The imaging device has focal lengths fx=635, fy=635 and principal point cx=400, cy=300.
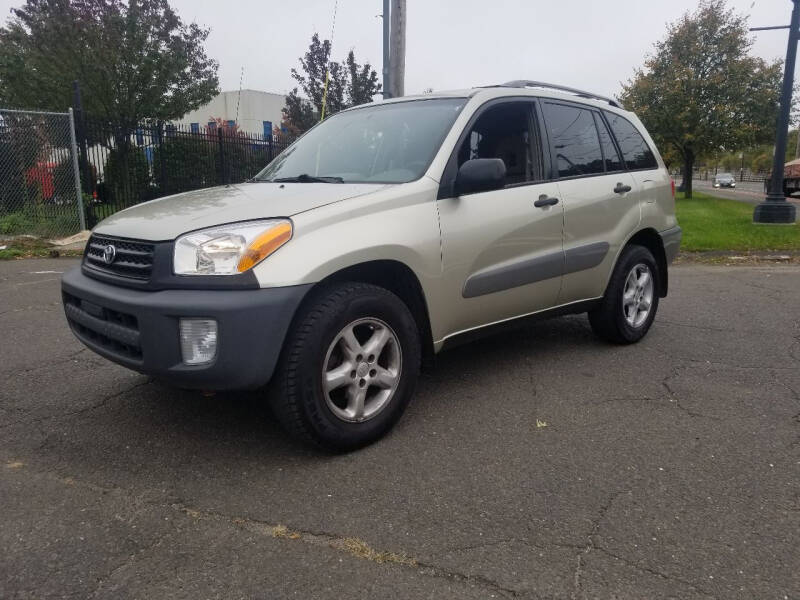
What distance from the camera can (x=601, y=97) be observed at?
195 inches

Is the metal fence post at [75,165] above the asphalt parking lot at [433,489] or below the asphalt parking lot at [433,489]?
above

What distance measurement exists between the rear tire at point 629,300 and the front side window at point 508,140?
117cm

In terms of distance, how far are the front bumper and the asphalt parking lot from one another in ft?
1.63

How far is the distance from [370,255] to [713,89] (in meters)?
27.6

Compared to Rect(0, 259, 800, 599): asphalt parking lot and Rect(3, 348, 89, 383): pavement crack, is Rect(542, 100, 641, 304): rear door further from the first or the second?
Rect(3, 348, 89, 383): pavement crack

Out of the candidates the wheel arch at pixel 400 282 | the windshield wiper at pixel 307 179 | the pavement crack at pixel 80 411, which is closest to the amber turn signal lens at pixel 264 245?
the wheel arch at pixel 400 282

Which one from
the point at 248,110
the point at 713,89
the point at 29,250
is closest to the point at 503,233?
the point at 29,250

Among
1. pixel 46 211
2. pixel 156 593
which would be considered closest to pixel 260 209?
pixel 156 593

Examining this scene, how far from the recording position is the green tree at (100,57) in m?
18.2

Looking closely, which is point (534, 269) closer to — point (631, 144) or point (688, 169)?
point (631, 144)

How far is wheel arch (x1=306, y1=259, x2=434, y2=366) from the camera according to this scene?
304cm

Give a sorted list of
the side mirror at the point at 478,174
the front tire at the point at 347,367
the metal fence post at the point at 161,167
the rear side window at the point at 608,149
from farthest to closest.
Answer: the metal fence post at the point at 161,167 → the rear side window at the point at 608,149 → the side mirror at the point at 478,174 → the front tire at the point at 347,367

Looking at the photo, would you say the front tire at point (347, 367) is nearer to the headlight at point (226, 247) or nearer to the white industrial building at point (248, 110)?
the headlight at point (226, 247)

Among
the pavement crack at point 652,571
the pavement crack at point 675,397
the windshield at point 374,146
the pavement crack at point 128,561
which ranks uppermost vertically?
the windshield at point 374,146
